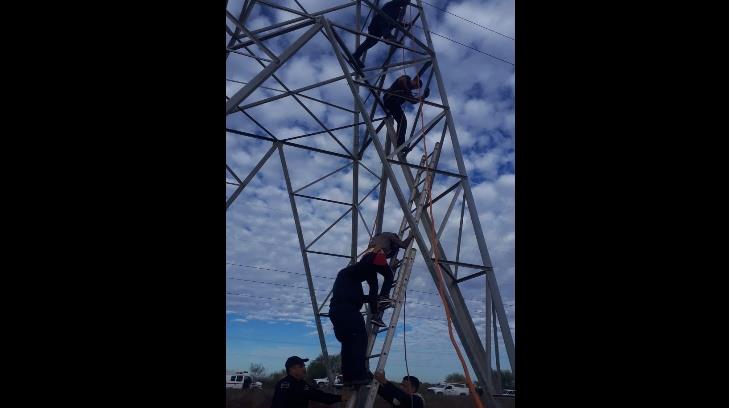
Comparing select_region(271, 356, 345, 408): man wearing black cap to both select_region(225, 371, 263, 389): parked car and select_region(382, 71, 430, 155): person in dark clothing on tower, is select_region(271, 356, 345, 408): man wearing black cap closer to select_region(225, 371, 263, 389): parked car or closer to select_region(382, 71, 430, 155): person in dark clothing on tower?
select_region(382, 71, 430, 155): person in dark clothing on tower

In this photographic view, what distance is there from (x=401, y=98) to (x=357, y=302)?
11.7 ft

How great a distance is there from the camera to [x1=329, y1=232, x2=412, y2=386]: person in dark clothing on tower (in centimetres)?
715

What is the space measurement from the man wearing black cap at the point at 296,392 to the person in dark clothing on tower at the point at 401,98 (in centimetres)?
382

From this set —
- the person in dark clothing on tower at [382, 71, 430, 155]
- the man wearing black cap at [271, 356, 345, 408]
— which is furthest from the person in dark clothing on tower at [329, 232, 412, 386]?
the person in dark clothing on tower at [382, 71, 430, 155]

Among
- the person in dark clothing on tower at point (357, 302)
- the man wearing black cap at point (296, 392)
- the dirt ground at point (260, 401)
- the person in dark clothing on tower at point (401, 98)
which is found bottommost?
the dirt ground at point (260, 401)

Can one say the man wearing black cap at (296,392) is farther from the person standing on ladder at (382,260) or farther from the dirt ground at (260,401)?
the dirt ground at (260,401)

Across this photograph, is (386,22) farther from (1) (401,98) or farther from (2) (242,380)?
(2) (242,380)

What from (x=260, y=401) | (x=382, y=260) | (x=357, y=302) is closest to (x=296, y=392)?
(x=357, y=302)

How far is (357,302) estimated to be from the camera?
736cm

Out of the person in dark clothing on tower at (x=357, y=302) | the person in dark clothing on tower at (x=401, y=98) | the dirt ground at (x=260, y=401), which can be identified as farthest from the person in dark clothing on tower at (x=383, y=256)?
the dirt ground at (x=260, y=401)

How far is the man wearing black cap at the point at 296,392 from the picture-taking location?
6711 millimetres
